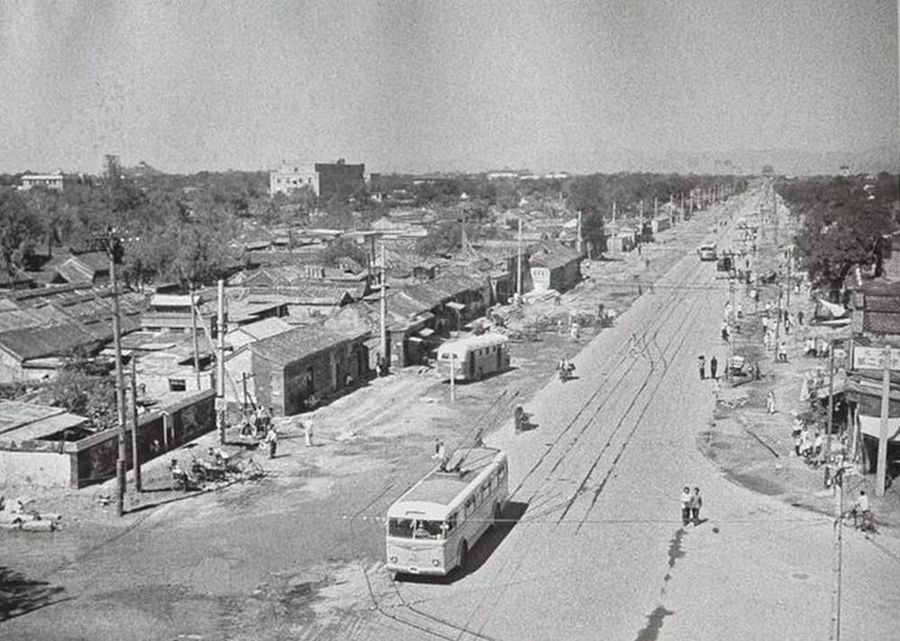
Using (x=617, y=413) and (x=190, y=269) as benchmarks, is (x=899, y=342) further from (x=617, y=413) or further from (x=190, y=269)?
(x=190, y=269)

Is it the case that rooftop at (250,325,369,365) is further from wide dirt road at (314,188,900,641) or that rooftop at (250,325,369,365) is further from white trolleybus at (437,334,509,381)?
wide dirt road at (314,188,900,641)

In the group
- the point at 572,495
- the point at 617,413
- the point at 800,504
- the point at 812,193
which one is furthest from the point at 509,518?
the point at 812,193

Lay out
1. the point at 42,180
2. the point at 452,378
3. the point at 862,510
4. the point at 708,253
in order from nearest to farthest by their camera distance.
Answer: the point at 862,510 → the point at 452,378 → the point at 708,253 → the point at 42,180

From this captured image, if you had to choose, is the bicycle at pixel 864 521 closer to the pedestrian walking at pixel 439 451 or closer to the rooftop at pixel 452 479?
the rooftop at pixel 452 479

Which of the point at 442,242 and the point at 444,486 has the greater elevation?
the point at 442,242

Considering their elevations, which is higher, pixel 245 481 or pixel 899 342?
pixel 899 342

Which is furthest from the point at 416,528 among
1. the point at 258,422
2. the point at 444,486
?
the point at 258,422

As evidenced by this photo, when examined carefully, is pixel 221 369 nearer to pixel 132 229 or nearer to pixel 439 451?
pixel 439 451
